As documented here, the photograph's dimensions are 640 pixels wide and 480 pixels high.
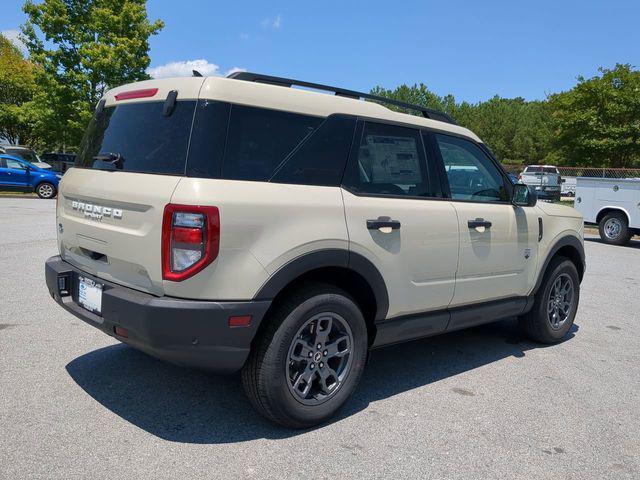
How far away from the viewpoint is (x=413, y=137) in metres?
3.98

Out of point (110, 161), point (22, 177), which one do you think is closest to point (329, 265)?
point (110, 161)

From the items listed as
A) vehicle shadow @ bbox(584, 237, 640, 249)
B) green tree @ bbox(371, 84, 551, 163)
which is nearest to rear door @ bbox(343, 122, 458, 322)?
vehicle shadow @ bbox(584, 237, 640, 249)

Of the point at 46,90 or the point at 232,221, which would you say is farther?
the point at 46,90

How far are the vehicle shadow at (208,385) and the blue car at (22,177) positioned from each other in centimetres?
1773

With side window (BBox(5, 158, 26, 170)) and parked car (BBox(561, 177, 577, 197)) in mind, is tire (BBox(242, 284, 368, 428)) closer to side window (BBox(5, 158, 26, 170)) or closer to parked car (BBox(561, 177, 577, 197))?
side window (BBox(5, 158, 26, 170))

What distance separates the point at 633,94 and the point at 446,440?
32.2 meters

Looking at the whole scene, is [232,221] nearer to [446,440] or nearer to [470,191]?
[446,440]

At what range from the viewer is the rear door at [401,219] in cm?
346

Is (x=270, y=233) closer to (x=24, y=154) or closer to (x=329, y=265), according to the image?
(x=329, y=265)

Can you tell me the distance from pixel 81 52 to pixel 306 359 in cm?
2757

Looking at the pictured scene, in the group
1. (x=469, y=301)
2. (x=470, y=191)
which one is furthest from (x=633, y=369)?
(x=470, y=191)

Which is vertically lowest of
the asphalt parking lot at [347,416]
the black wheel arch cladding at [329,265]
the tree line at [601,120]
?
the asphalt parking lot at [347,416]

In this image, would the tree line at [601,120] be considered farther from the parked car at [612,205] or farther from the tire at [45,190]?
the tire at [45,190]

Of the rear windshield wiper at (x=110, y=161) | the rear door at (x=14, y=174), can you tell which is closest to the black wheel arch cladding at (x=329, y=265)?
the rear windshield wiper at (x=110, y=161)
